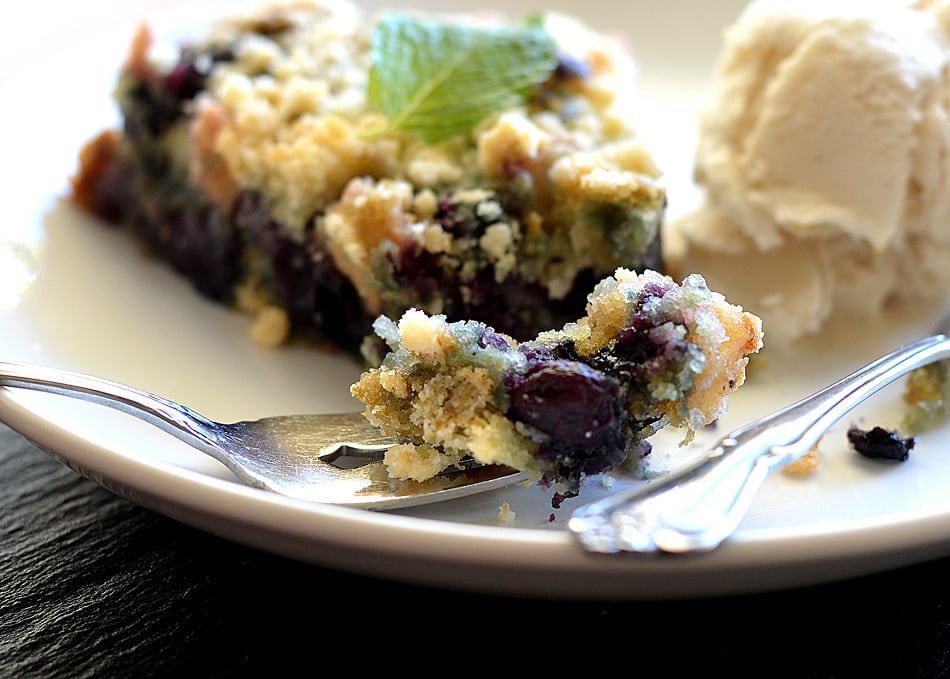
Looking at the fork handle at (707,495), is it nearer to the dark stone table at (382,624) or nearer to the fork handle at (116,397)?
the dark stone table at (382,624)

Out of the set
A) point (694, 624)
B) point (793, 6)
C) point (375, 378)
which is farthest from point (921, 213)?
point (375, 378)

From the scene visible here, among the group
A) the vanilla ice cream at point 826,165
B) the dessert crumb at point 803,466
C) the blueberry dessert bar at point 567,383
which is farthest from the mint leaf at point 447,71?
the dessert crumb at point 803,466

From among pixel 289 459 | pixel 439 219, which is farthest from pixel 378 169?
pixel 289 459

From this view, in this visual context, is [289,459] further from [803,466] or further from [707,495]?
[803,466]

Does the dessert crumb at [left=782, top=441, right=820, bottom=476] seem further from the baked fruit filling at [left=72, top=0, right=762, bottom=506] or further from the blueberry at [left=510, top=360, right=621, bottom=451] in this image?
the blueberry at [left=510, top=360, right=621, bottom=451]

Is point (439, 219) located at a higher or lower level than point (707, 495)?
higher
